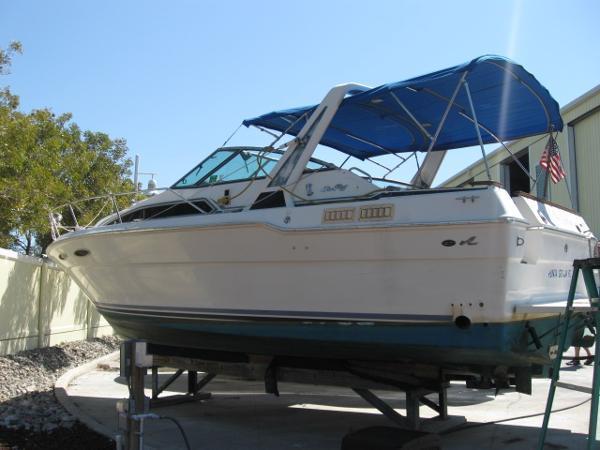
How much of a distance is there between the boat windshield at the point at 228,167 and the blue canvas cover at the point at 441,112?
15.0 inches

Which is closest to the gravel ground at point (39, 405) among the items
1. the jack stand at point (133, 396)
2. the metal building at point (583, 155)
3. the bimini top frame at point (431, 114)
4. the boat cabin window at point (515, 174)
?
the jack stand at point (133, 396)

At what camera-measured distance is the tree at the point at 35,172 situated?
9555 mm

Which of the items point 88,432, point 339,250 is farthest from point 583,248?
point 88,432

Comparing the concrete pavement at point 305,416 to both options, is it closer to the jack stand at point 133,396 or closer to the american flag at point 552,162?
the jack stand at point 133,396

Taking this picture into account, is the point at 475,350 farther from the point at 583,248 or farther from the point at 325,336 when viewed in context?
the point at 583,248

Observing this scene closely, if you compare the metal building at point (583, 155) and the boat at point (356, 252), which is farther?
the metal building at point (583, 155)

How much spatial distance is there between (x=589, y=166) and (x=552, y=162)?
386 inches

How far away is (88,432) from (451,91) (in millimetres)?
4381

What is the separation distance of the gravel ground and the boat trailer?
0.72 metres

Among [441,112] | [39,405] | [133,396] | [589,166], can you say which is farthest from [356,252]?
[589,166]

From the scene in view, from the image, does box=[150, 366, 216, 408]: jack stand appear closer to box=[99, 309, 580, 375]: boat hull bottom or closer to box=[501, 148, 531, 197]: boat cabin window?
box=[99, 309, 580, 375]: boat hull bottom

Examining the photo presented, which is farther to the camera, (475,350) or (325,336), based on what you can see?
(325,336)

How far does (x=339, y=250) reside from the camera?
4539mm

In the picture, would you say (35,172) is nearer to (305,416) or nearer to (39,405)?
(39,405)
